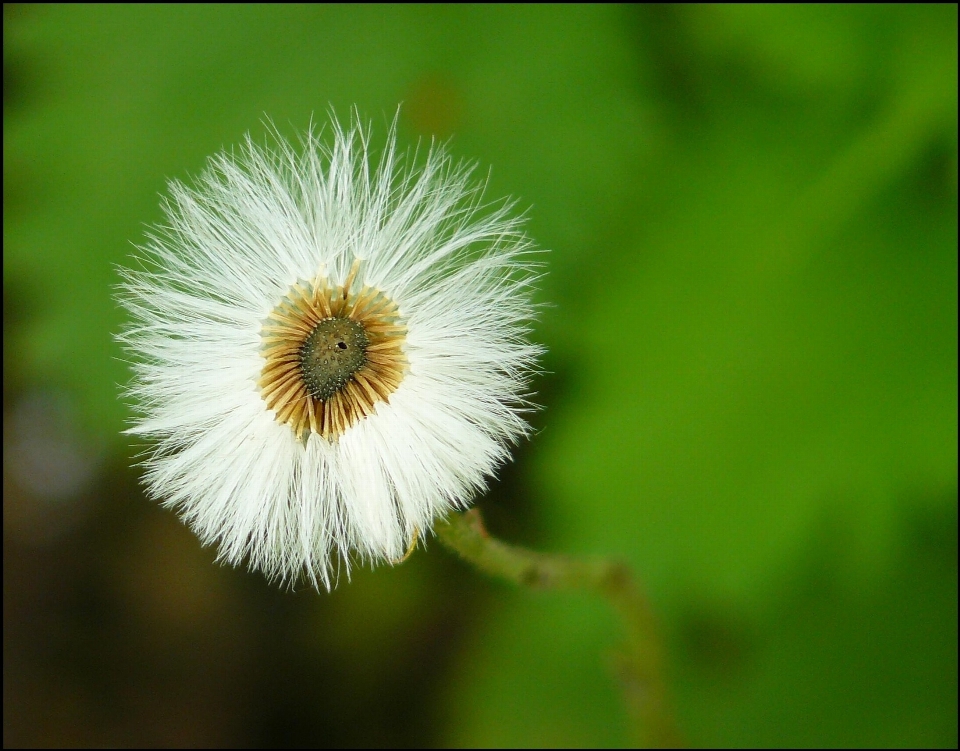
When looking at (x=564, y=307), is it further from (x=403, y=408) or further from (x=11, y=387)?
(x=11, y=387)

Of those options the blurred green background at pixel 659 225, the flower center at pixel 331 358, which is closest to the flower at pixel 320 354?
the flower center at pixel 331 358

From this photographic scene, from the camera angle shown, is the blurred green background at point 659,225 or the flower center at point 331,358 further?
the blurred green background at point 659,225

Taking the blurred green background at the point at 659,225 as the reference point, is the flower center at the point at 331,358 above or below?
below

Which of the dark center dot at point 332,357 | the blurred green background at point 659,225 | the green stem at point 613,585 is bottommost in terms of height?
the green stem at point 613,585

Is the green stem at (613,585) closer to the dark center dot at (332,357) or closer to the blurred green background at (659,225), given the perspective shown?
the dark center dot at (332,357)

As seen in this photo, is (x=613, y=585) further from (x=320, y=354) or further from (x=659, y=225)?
(x=659, y=225)

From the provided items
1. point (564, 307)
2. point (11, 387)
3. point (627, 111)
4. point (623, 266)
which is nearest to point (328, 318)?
point (564, 307)

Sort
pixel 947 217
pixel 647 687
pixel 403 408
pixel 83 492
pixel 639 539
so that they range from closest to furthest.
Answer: pixel 403 408 < pixel 647 687 < pixel 947 217 < pixel 639 539 < pixel 83 492

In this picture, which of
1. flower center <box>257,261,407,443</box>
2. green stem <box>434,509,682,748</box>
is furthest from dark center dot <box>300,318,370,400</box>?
green stem <box>434,509,682,748</box>

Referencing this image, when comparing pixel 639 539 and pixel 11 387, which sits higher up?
pixel 11 387
